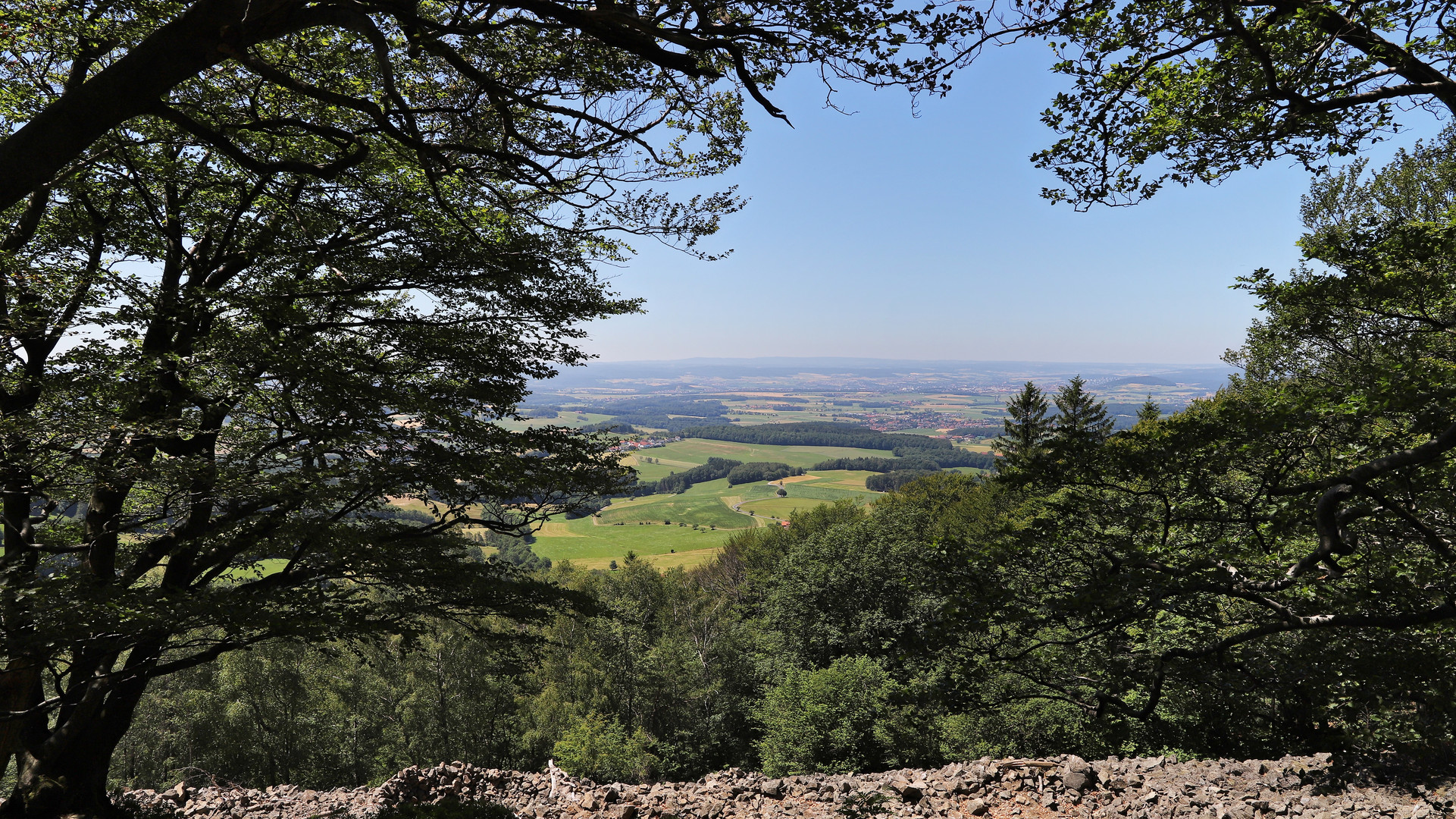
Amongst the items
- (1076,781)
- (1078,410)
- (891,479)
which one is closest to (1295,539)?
(1076,781)

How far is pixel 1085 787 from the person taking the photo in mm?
6246

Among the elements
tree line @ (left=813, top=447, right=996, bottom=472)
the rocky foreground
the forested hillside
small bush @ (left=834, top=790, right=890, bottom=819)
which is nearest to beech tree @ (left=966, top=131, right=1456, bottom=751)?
the forested hillside

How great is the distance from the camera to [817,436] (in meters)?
142

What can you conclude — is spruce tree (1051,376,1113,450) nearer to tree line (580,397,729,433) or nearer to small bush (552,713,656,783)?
small bush (552,713,656,783)

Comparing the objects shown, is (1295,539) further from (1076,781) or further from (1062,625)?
(1076,781)

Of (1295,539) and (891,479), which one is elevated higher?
(1295,539)

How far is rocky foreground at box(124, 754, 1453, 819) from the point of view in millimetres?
5129

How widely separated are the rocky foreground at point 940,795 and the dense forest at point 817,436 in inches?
4536

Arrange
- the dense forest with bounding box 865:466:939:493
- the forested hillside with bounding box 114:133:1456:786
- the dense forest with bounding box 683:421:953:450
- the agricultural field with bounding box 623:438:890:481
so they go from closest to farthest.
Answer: the forested hillside with bounding box 114:133:1456:786 → the dense forest with bounding box 865:466:939:493 → the agricultural field with bounding box 623:438:890:481 → the dense forest with bounding box 683:421:953:450

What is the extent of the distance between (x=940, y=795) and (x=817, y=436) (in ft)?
451

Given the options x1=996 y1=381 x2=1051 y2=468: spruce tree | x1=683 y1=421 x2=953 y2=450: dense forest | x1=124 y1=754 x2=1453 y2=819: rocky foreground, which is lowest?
x1=683 y1=421 x2=953 y2=450: dense forest

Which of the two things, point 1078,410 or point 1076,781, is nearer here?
point 1076,781

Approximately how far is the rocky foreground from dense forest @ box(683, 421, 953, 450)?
115 metres

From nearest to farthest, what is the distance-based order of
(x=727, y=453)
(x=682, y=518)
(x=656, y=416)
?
(x=682, y=518) < (x=727, y=453) < (x=656, y=416)
